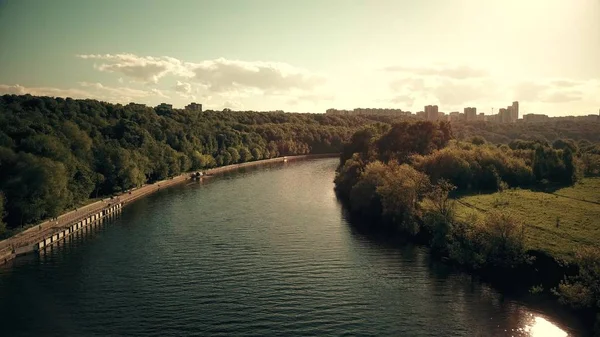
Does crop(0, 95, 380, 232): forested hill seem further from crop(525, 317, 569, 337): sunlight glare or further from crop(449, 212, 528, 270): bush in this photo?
crop(525, 317, 569, 337): sunlight glare

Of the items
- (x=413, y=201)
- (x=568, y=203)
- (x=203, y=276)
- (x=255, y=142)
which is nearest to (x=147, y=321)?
(x=203, y=276)

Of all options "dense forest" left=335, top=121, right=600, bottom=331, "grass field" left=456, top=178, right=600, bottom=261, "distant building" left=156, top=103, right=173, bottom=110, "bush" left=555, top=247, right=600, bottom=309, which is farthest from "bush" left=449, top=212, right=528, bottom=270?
"distant building" left=156, top=103, right=173, bottom=110

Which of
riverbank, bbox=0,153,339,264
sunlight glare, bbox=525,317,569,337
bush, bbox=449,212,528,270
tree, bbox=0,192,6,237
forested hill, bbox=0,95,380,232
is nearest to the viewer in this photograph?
sunlight glare, bbox=525,317,569,337

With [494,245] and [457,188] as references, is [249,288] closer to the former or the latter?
[494,245]

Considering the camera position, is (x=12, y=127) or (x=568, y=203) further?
(x=12, y=127)

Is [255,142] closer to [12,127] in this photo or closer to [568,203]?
[12,127]
